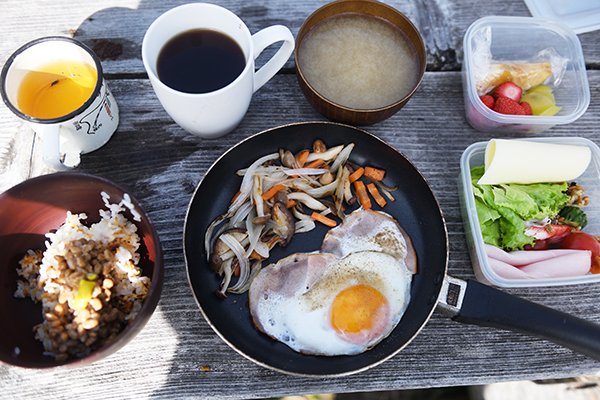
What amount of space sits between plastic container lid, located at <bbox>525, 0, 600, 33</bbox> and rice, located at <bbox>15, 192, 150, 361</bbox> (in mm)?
1671

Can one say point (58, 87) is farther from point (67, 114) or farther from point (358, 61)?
point (358, 61)

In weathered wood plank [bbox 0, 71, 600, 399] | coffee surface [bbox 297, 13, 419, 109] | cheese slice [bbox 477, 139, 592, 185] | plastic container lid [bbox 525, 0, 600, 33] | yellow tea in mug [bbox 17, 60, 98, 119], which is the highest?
plastic container lid [bbox 525, 0, 600, 33]

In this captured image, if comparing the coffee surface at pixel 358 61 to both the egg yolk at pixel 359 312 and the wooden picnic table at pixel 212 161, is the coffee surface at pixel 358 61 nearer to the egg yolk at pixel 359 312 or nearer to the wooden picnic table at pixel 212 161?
the wooden picnic table at pixel 212 161

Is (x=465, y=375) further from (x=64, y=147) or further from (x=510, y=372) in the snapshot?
(x=64, y=147)

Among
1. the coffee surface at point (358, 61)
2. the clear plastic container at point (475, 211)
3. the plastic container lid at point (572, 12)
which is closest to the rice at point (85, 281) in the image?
the coffee surface at point (358, 61)

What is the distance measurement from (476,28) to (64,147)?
1434 mm

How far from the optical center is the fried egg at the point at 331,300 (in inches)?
57.2

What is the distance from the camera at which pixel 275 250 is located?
1.57 metres

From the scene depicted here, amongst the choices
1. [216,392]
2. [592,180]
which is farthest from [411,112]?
[216,392]

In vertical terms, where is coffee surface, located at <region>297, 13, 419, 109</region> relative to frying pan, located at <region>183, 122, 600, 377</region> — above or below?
above

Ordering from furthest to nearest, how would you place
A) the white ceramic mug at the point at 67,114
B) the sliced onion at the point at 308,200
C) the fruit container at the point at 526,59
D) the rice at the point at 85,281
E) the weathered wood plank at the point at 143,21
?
the weathered wood plank at the point at 143,21, the fruit container at the point at 526,59, the sliced onion at the point at 308,200, the white ceramic mug at the point at 67,114, the rice at the point at 85,281

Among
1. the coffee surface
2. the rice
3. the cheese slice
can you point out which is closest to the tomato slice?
the cheese slice

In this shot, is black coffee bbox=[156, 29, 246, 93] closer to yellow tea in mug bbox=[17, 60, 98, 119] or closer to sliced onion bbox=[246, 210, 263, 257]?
yellow tea in mug bbox=[17, 60, 98, 119]

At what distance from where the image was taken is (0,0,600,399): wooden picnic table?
4.86ft
